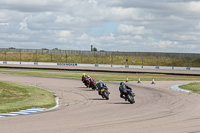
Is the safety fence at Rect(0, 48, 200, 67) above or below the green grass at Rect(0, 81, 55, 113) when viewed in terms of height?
above

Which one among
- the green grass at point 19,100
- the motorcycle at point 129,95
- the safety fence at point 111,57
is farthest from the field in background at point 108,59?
the motorcycle at point 129,95

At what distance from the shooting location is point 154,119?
14.6m

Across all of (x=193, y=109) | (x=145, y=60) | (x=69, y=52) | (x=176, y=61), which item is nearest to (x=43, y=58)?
(x=69, y=52)

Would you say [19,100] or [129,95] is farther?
[19,100]

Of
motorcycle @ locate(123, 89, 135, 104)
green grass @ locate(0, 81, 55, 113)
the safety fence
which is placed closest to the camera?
green grass @ locate(0, 81, 55, 113)

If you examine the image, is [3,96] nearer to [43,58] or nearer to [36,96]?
[36,96]

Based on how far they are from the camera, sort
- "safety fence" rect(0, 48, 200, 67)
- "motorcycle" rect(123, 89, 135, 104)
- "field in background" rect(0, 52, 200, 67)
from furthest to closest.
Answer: "safety fence" rect(0, 48, 200, 67)
"field in background" rect(0, 52, 200, 67)
"motorcycle" rect(123, 89, 135, 104)

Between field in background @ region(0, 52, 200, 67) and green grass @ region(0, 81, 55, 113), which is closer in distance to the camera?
green grass @ region(0, 81, 55, 113)

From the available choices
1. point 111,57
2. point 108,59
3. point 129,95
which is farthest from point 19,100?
point 111,57

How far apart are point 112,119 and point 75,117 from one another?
5.37 ft

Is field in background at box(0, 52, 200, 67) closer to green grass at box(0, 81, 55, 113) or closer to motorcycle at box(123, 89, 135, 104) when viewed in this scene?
green grass at box(0, 81, 55, 113)

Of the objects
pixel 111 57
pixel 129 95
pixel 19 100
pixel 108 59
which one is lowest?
pixel 19 100

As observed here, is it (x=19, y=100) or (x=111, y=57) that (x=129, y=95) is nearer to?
(x=19, y=100)

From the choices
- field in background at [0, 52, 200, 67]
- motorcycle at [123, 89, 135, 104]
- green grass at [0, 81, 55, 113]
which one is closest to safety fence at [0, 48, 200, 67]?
field in background at [0, 52, 200, 67]
